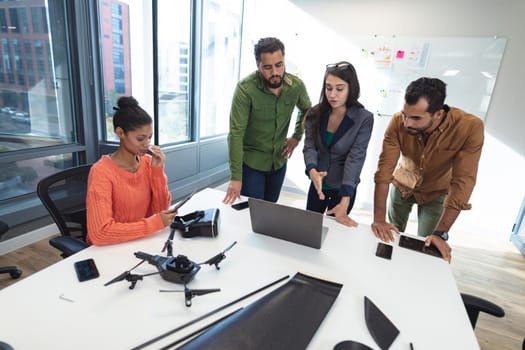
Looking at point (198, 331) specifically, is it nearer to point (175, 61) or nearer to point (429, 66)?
point (175, 61)

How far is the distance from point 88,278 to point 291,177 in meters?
3.28

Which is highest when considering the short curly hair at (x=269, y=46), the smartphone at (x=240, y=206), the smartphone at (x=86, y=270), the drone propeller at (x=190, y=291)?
the short curly hair at (x=269, y=46)

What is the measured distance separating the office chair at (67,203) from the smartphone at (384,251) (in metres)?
1.13

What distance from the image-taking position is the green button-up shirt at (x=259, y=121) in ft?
5.65

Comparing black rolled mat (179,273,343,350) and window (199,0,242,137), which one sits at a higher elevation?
window (199,0,242,137)

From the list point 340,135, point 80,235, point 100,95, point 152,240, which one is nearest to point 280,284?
point 152,240

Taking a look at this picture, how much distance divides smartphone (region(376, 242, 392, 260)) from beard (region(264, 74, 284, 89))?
0.99 metres

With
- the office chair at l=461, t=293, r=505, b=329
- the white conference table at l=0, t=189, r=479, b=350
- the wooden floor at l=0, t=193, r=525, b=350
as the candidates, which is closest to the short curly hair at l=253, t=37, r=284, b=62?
the white conference table at l=0, t=189, r=479, b=350

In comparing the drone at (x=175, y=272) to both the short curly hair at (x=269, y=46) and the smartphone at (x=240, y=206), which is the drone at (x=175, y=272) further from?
the short curly hair at (x=269, y=46)

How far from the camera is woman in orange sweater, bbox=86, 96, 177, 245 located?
1.09 m

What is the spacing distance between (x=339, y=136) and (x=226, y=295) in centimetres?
99

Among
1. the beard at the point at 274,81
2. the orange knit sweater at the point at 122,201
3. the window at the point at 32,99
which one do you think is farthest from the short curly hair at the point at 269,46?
the window at the point at 32,99

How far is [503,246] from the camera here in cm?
298

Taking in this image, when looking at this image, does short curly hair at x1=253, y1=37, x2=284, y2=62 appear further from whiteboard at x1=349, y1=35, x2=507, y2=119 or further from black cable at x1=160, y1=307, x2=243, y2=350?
whiteboard at x1=349, y1=35, x2=507, y2=119
